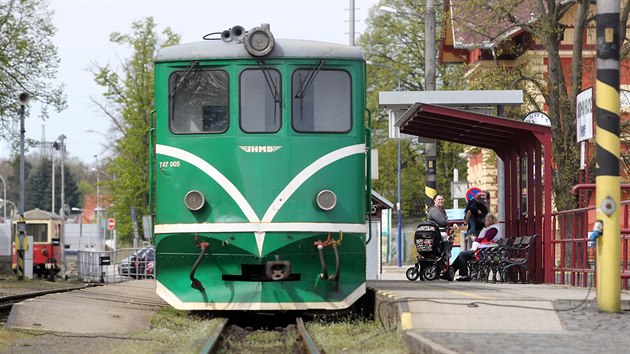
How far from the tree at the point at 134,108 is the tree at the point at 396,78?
1264cm

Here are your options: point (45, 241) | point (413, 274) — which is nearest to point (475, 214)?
point (413, 274)

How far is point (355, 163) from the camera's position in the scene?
49.3 ft

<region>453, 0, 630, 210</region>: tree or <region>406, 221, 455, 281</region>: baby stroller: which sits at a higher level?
<region>453, 0, 630, 210</region>: tree

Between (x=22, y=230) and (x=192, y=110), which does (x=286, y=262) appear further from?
(x=22, y=230)

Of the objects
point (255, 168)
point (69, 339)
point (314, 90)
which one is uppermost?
point (314, 90)

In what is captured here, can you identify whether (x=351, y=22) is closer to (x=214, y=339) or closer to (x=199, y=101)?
(x=199, y=101)

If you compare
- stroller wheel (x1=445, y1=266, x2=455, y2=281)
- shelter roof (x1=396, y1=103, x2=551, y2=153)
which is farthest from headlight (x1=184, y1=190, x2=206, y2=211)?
stroller wheel (x1=445, y1=266, x2=455, y2=281)

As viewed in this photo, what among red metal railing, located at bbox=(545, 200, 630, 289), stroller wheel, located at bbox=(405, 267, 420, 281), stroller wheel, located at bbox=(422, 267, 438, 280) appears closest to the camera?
red metal railing, located at bbox=(545, 200, 630, 289)

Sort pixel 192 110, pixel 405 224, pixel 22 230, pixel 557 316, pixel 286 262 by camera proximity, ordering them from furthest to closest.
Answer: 1. pixel 405 224
2. pixel 22 230
3. pixel 192 110
4. pixel 286 262
5. pixel 557 316

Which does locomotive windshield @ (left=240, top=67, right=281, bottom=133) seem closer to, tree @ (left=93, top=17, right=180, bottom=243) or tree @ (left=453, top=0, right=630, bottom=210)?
tree @ (left=453, top=0, right=630, bottom=210)

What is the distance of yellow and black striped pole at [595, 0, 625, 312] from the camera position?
12.3 metres

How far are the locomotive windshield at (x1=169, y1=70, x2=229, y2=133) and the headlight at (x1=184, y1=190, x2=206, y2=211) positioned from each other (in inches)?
34.3

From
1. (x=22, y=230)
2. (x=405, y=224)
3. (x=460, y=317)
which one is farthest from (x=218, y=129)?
(x=405, y=224)

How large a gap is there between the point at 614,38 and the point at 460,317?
10.5 ft
